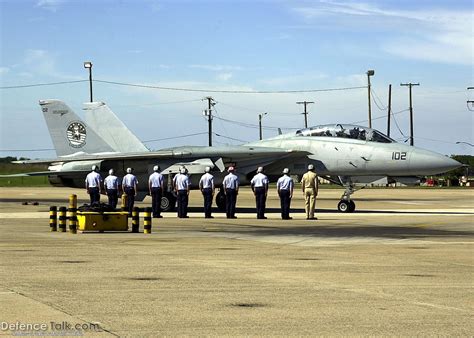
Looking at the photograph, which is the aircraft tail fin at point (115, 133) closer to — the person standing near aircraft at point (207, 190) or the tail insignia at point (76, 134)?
the tail insignia at point (76, 134)

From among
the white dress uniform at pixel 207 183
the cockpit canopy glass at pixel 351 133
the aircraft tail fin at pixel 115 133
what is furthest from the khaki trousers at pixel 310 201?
the aircraft tail fin at pixel 115 133

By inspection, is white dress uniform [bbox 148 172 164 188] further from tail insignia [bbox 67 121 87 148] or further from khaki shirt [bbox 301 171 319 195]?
tail insignia [bbox 67 121 87 148]

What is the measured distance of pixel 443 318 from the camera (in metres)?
8.45

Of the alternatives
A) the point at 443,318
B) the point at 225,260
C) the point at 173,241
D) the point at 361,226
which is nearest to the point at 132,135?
the point at 361,226

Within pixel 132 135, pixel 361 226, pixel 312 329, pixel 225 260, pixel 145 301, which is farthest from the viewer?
pixel 132 135

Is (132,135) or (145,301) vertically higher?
(132,135)

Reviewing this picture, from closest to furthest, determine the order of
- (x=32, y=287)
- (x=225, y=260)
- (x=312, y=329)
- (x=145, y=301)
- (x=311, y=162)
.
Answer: (x=312, y=329) < (x=145, y=301) < (x=32, y=287) < (x=225, y=260) < (x=311, y=162)

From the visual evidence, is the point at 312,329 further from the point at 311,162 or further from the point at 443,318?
the point at 311,162

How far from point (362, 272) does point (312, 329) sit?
4.42m

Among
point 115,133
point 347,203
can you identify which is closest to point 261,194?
point 347,203

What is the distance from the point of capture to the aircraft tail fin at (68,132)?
34469mm

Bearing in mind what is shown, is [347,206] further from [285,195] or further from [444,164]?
[285,195]

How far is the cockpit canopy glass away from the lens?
3038cm

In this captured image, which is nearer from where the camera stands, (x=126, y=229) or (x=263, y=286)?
(x=263, y=286)
